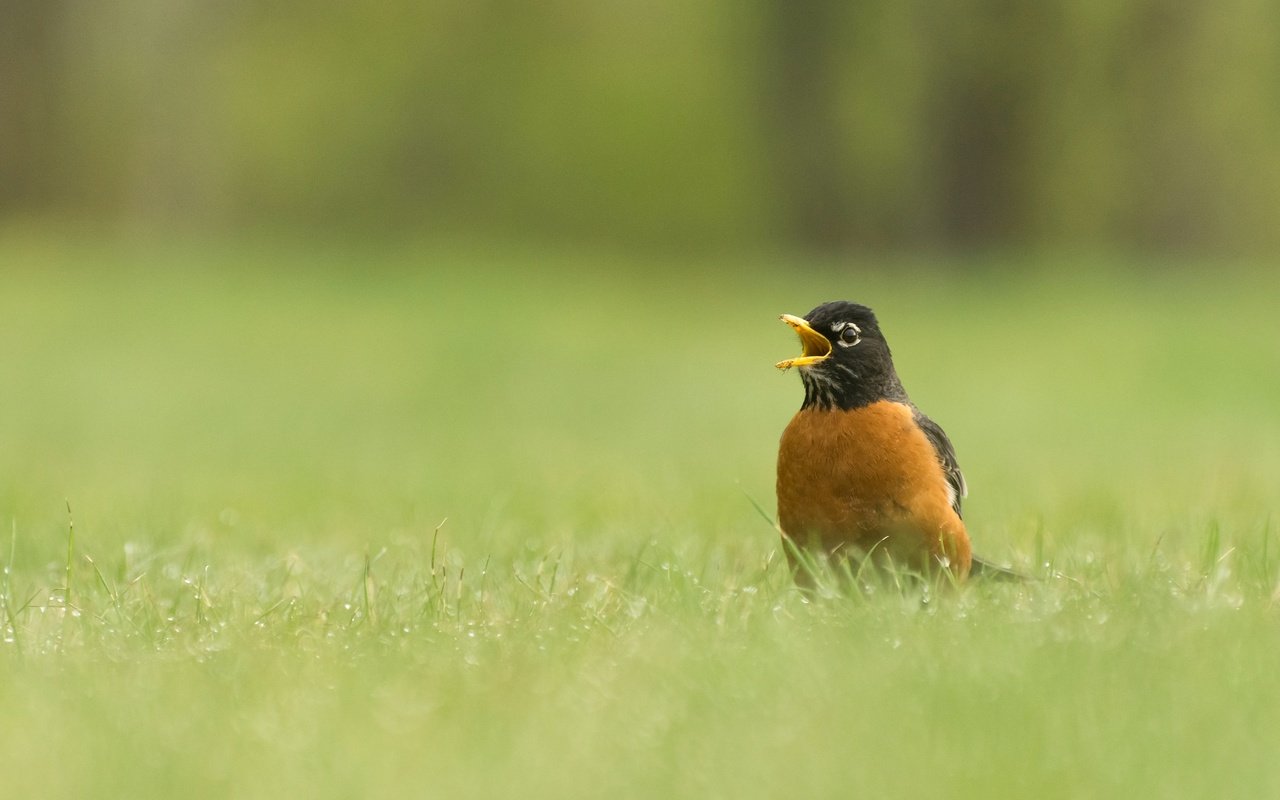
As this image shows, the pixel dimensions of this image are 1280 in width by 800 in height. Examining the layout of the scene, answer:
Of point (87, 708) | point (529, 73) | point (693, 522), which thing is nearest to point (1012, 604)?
point (87, 708)

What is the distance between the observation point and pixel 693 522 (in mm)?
7738

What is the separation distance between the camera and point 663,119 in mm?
45812

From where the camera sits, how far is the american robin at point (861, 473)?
16.9 feet

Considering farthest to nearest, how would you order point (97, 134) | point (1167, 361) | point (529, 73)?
1. point (529, 73)
2. point (97, 134)
3. point (1167, 361)

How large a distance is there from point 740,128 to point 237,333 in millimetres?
19019

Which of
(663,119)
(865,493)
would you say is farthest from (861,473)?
(663,119)

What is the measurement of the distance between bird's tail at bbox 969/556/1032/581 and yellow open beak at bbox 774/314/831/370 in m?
0.81

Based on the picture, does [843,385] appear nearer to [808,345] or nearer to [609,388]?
[808,345]

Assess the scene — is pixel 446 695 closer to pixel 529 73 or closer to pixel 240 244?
pixel 240 244

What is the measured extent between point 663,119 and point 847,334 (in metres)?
41.0

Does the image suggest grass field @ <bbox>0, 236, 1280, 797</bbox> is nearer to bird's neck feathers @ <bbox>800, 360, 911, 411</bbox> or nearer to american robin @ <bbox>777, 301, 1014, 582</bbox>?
american robin @ <bbox>777, 301, 1014, 582</bbox>

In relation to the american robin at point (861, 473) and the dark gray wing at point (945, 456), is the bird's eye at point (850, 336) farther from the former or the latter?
the dark gray wing at point (945, 456)

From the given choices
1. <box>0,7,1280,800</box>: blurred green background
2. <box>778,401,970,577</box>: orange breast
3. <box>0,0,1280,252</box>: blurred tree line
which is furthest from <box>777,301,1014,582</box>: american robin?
<box>0,0,1280,252</box>: blurred tree line

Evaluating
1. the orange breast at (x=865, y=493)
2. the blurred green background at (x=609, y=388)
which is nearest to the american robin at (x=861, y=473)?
the orange breast at (x=865, y=493)
